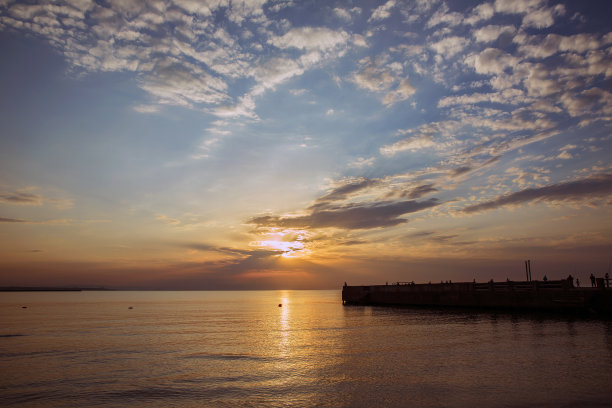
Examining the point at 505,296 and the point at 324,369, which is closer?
the point at 324,369

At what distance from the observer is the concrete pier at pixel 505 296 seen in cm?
4144

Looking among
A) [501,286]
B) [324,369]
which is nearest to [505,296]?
[501,286]

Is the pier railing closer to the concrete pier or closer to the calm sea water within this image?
the concrete pier

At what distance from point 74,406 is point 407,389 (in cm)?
1330

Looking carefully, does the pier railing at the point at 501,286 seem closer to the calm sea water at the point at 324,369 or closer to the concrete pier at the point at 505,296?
the concrete pier at the point at 505,296

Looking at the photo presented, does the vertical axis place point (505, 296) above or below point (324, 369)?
above

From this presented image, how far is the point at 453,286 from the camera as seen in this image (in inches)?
2339

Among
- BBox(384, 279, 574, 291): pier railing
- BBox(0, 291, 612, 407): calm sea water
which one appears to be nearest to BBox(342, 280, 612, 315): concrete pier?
BBox(384, 279, 574, 291): pier railing

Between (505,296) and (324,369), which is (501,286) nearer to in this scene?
(505,296)

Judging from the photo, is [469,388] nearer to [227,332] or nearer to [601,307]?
[227,332]

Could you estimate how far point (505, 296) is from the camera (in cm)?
5044

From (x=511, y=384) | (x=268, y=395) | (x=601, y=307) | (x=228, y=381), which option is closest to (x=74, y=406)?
(x=228, y=381)

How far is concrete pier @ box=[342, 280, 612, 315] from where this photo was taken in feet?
136

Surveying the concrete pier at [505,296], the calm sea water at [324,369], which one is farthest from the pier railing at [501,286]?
the calm sea water at [324,369]
